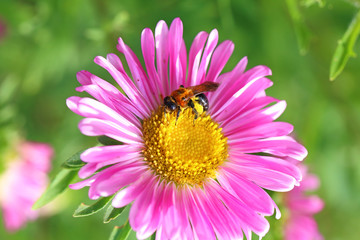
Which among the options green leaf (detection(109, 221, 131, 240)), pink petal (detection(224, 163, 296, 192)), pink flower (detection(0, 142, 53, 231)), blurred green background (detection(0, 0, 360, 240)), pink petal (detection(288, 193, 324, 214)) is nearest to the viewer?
green leaf (detection(109, 221, 131, 240))

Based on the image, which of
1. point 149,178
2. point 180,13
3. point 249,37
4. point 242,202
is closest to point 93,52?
point 180,13

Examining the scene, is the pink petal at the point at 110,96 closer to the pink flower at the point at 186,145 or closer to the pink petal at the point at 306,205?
the pink flower at the point at 186,145

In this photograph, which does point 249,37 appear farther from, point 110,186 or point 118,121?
point 110,186

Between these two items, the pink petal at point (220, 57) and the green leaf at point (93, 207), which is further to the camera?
the pink petal at point (220, 57)

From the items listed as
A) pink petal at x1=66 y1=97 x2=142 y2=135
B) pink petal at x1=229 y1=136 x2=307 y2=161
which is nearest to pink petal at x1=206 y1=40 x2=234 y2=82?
pink petal at x1=229 y1=136 x2=307 y2=161

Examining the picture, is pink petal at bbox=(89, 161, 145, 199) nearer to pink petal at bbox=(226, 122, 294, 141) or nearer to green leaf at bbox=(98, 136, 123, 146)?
green leaf at bbox=(98, 136, 123, 146)

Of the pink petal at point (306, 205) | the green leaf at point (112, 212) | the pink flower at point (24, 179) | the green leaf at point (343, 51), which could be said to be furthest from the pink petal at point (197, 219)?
the pink flower at point (24, 179)
